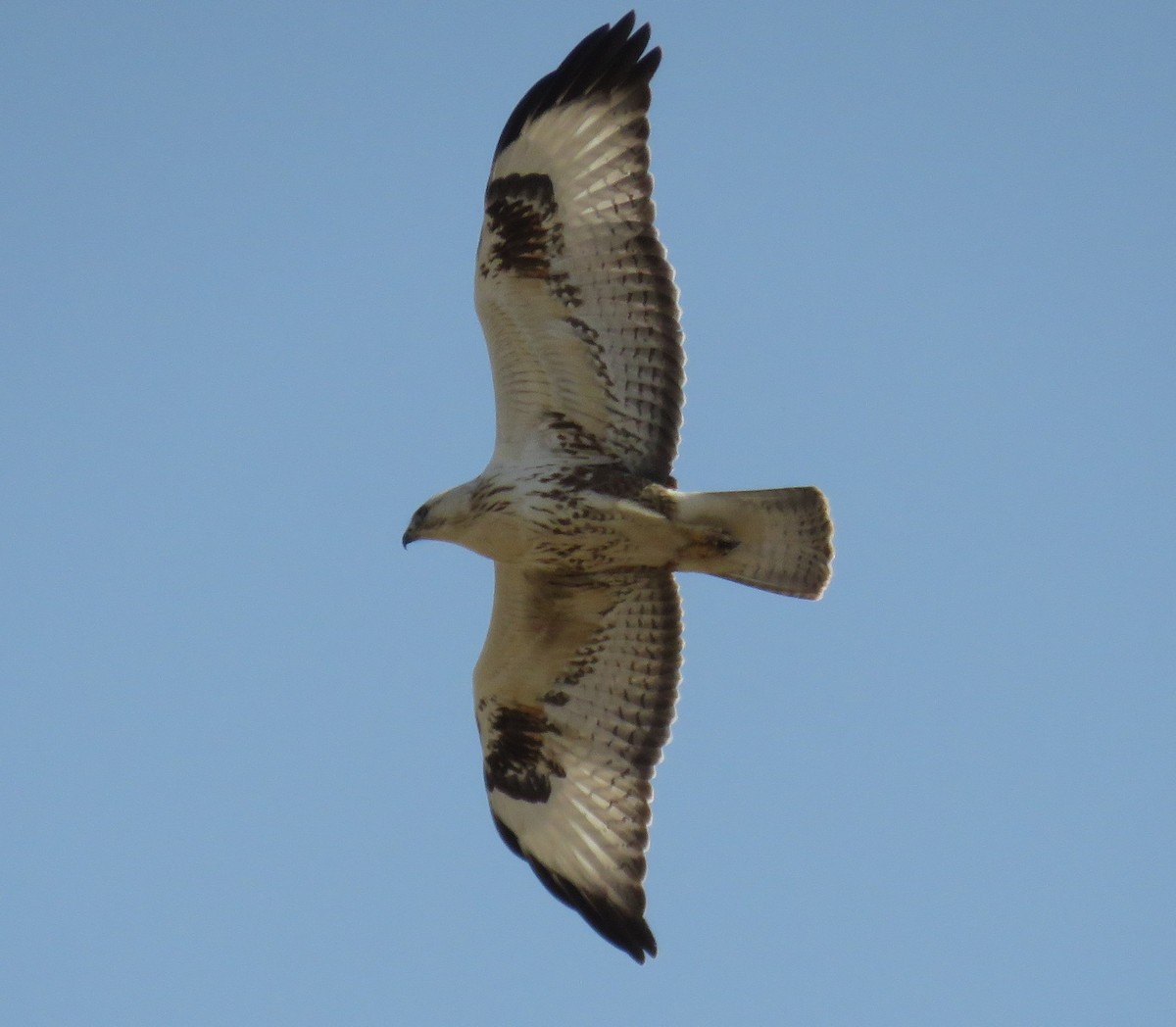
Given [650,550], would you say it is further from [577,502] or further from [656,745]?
[656,745]

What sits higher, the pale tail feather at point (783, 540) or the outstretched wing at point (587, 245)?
the outstretched wing at point (587, 245)

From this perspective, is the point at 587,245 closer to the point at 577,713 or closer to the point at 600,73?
the point at 600,73

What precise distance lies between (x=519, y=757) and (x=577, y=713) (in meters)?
0.35

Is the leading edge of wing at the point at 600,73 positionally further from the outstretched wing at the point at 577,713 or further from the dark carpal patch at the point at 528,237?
the outstretched wing at the point at 577,713

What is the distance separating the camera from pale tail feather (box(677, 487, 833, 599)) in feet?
28.8

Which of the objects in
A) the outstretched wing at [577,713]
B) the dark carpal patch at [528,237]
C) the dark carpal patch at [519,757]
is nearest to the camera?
the dark carpal patch at [528,237]

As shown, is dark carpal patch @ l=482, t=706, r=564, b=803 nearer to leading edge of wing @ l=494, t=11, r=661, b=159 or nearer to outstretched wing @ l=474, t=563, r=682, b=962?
outstretched wing @ l=474, t=563, r=682, b=962

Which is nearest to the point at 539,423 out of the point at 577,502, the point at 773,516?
the point at 577,502

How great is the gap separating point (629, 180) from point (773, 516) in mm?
1627

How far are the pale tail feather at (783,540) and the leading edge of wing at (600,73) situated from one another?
1.84 metres

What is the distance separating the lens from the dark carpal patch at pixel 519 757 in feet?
30.6

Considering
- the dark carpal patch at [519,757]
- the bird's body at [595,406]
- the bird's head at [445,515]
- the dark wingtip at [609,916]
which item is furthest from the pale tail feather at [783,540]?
the dark wingtip at [609,916]

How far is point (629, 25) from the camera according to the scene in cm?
881

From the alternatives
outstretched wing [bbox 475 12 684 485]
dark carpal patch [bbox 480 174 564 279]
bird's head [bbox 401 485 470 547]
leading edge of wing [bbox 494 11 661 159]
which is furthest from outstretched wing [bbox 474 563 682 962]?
leading edge of wing [bbox 494 11 661 159]
